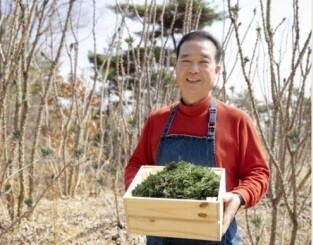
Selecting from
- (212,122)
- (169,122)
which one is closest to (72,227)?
(169,122)

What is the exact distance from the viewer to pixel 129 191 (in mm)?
1452

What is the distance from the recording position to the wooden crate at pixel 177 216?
4.36 feet

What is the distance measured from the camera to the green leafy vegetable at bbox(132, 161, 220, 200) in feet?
4.69

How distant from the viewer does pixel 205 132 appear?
1709 mm

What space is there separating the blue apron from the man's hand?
23 centimetres

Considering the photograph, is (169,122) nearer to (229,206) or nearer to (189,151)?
(189,151)

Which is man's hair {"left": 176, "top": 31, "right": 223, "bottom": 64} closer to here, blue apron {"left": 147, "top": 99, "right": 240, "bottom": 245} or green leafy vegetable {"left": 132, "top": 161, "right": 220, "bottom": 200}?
blue apron {"left": 147, "top": 99, "right": 240, "bottom": 245}

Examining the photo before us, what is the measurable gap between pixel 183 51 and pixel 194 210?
648 millimetres

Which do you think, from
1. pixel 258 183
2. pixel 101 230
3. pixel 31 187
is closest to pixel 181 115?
pixel 258 183

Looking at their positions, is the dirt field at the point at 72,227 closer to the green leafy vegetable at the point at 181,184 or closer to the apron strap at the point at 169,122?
the apron strap at the point at 169,122

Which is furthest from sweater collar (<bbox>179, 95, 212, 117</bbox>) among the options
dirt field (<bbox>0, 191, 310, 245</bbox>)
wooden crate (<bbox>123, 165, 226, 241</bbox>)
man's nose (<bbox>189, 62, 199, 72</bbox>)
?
dirt field (<bbox>0, 191, 310, 245</bbox>)

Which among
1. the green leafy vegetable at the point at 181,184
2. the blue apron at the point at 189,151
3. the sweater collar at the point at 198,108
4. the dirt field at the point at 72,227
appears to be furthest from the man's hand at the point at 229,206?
the dirt field at the point at 72,227

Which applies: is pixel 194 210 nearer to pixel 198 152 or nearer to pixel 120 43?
pixel 198 152

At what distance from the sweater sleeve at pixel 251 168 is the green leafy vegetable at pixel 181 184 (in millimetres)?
119
